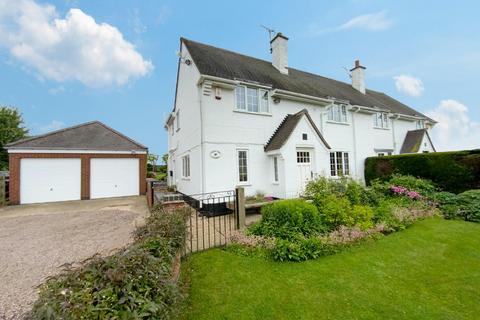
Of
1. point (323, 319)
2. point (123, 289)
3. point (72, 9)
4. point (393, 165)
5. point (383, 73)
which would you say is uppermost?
point (72, 9)

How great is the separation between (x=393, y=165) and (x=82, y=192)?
21.9 meters

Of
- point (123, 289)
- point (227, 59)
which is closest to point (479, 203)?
point (123, 289)

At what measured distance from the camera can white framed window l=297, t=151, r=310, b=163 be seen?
11.4 metres

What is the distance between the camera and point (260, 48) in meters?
16.1

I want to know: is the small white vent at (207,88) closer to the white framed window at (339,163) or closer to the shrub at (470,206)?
the white framed window at (339,163)

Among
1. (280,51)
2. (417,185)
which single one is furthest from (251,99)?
(417,185)

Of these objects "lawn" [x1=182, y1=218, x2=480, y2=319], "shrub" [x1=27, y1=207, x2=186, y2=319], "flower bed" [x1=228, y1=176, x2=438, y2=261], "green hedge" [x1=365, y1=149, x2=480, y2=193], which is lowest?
"lawn" [x1=182, y1=218, x2=480, y2=319]

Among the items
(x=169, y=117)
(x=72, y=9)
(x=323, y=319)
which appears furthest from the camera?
(x=169, y=117)

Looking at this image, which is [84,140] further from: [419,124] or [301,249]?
[419,124]

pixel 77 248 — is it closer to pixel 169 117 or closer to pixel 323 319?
pixel 323 319

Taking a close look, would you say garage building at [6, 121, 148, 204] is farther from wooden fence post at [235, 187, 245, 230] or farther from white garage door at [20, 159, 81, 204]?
wooden fence post at [235, 187, 245, 230]

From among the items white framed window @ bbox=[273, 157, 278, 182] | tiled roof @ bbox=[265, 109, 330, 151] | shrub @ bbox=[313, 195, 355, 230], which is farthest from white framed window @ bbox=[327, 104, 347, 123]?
shrub @ bbox=[313, 195, 355, 230]

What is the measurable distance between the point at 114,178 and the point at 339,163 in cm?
1674

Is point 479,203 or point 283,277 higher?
point 479,203
